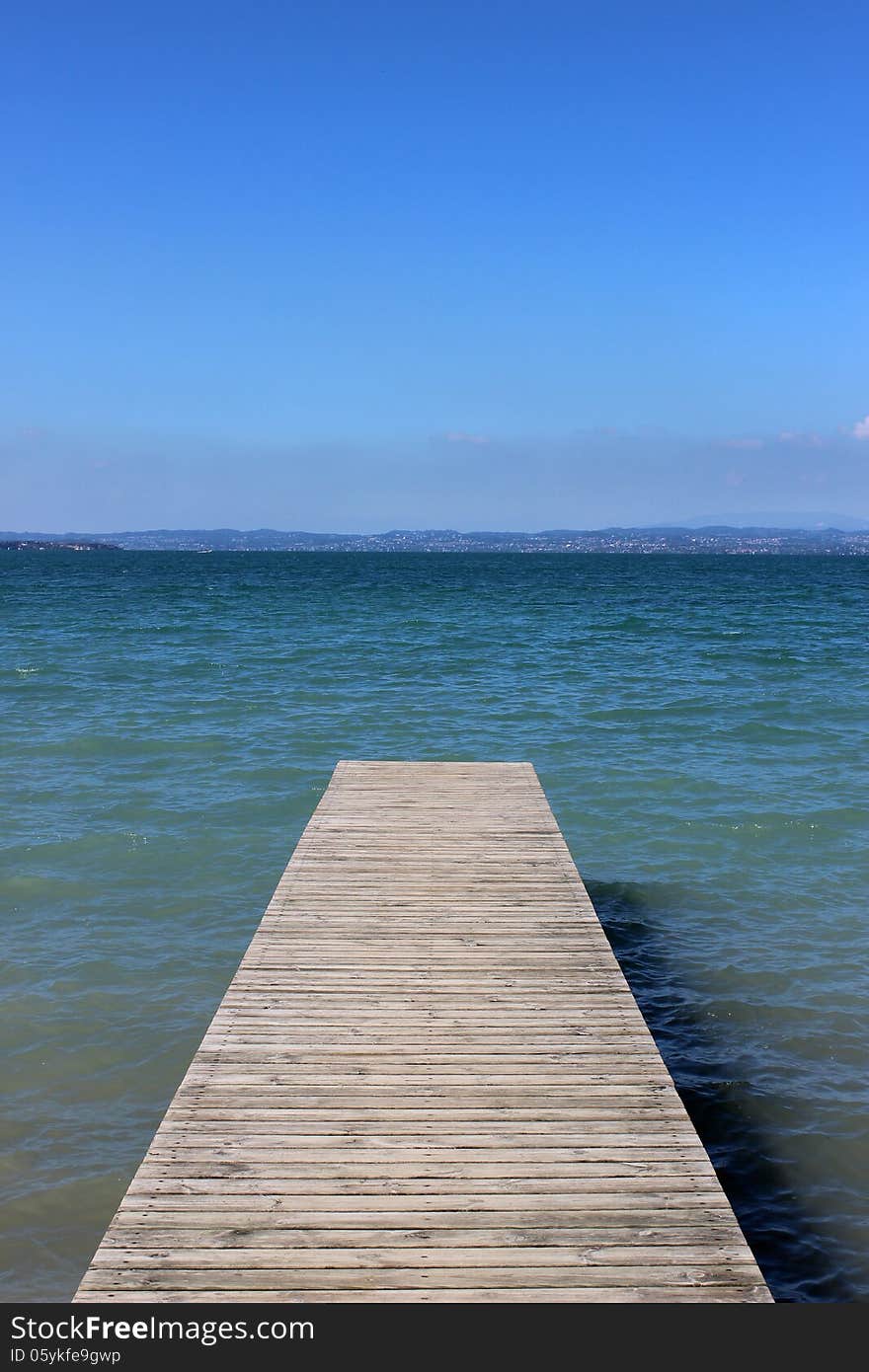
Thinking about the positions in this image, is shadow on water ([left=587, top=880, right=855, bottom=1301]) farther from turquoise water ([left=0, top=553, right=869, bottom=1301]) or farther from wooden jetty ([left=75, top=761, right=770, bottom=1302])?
wooden jetty ([left=75, top=761, right=770, bottom=1302])

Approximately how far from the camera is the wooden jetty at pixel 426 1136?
4.12 metres

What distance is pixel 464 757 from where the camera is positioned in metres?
16.1

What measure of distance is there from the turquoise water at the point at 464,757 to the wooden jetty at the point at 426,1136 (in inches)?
53.1

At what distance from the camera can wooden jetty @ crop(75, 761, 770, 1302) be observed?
13.5 ft

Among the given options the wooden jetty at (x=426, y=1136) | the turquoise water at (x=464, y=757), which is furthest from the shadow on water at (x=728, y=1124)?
the wooden jetty at (x=426, y=1136)

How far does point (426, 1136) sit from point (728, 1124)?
2.98 m

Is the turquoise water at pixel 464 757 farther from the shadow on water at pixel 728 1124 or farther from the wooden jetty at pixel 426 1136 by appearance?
the wooden jetty at pixel 426 1136

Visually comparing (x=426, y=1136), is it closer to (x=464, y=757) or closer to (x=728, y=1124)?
(x=728, y=1124)

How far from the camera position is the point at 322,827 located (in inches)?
400

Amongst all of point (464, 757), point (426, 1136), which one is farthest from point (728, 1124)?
point (464, 757)

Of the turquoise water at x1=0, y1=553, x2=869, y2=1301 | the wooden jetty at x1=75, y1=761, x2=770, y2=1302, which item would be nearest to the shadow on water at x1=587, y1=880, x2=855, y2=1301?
the turquoise water at x1=0, y1=553, x2=869, y2=1301

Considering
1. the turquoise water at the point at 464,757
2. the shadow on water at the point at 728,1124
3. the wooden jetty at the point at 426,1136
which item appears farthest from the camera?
the turquoise water at the point at 464,757
